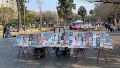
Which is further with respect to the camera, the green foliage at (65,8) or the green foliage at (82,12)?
the green foliage at (82,12)

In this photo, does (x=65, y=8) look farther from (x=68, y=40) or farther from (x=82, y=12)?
(x=68, y=40)

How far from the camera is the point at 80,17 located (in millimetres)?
163625

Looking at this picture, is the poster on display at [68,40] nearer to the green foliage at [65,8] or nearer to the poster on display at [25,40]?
the poster on display at [25,40]

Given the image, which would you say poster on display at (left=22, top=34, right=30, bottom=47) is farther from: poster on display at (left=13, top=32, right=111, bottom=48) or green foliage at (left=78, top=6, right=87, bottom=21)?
green foliage at (left=78, top=6, right=87, bottom=21)

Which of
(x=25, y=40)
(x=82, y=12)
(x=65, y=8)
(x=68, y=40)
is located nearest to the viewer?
(x=68, y=40)

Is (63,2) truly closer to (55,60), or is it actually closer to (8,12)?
(8,12)

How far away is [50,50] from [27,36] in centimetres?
474

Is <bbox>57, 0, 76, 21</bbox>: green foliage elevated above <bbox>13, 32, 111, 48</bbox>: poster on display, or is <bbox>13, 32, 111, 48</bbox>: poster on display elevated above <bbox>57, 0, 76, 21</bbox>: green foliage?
<bbox>57, 0, 76, 21</bbox>: green foliage

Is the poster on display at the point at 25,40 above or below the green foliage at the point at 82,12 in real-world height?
below

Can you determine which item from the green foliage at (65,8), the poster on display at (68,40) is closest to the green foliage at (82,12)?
the green foliage at (65,8)

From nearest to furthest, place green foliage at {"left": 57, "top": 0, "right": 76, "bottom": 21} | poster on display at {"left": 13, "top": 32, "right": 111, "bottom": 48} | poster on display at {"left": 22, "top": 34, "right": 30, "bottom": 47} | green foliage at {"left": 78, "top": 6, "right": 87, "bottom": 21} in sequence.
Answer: poster on display at {"left": 13, "top": 32, "right": 111, "bottom": 48} < poster on display at {"left": 22, "top": 34, "right": 30, "bottom": 47} < green foliage at {"left": 57, "top": 0, "right": 76, "bottom": 21} < green foliage at {"left": 78, "top": 6, "right": 87, "bottom": 21}

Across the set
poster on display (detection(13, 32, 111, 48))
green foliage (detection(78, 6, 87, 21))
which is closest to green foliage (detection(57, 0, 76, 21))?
green foliage (detection(78, 6, 87, 21))

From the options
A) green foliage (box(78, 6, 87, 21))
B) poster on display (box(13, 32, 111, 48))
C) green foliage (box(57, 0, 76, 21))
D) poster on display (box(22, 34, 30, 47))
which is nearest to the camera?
poster on display (box(13, 32, 111, 48))

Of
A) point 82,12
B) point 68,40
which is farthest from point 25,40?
point 82,12
